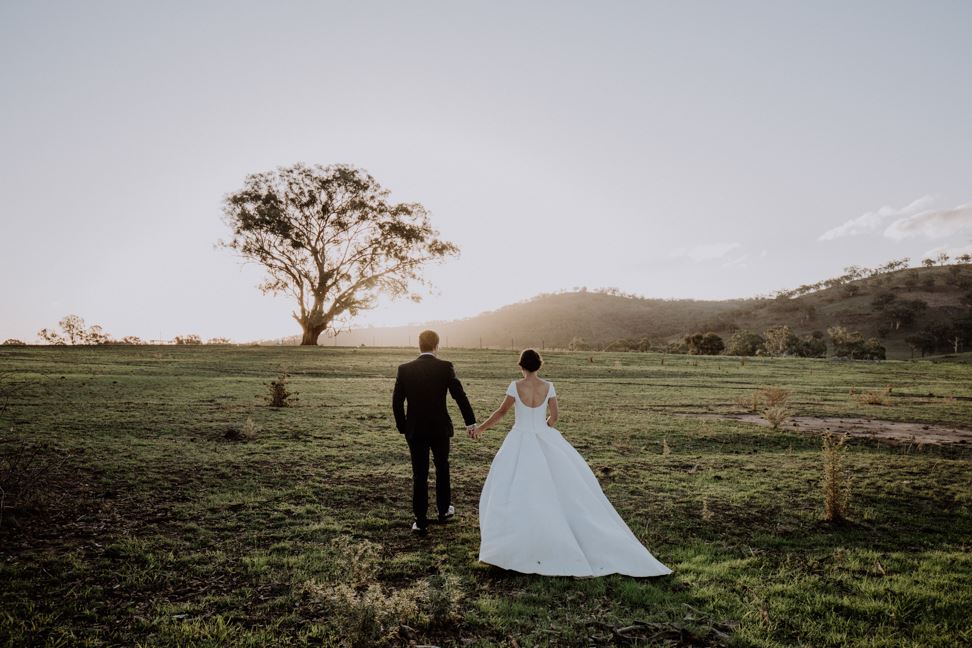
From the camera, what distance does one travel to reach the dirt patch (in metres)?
15.4

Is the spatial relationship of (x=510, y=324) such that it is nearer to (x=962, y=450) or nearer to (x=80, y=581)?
(x=962, y=450)

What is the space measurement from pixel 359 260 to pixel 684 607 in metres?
52.0

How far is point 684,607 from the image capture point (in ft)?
18.4

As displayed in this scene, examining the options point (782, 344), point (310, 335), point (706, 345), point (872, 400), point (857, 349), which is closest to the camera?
point (872, 400)

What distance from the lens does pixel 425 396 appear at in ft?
25.8

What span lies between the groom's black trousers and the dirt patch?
42.5 feet

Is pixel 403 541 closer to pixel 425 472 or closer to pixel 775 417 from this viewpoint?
pixel 425 472

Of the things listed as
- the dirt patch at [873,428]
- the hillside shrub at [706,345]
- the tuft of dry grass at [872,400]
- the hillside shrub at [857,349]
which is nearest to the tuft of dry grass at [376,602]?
the dirt patch at [873,428]

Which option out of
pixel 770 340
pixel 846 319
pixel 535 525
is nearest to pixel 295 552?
pixel 535 525

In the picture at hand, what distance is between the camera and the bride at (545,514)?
6359mm

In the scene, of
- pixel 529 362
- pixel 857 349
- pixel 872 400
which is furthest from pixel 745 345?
pixel 529 362

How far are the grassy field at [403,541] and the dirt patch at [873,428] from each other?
110 cm

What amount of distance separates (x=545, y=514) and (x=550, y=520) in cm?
9

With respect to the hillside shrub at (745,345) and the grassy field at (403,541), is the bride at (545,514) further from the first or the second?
the hillside shrub at (745,345)
